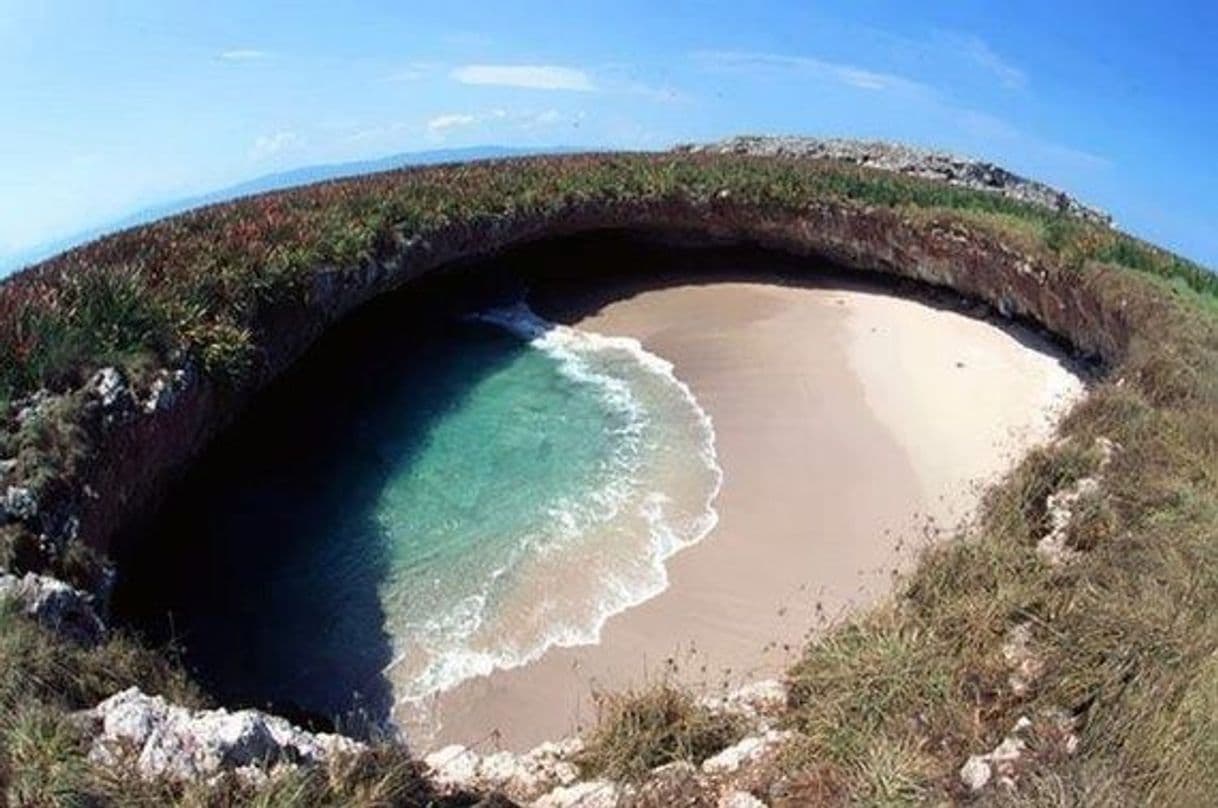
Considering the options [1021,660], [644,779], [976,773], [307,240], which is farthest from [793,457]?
[976,773]

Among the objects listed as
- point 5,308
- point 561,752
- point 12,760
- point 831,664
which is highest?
point 5,308

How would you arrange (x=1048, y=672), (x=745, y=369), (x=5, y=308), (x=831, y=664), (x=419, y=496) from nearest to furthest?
(x=1048, y=672)
(x=831, y=664)
(x=5, y=308)
(x=419, y=496)
(x=745, y=369)

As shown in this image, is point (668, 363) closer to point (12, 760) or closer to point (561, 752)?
point (561, 752)

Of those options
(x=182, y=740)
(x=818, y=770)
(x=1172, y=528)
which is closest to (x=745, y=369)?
(x=1172, y=528)

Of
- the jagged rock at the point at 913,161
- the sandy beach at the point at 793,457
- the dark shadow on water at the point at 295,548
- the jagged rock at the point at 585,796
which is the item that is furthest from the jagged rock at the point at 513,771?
the jagged rock at the point at 913,161

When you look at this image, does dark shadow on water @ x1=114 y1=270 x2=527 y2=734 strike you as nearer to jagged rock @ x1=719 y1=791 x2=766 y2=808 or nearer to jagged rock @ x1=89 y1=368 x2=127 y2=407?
jagged rock @ x1=89 y1=368 x2=127 y2=407

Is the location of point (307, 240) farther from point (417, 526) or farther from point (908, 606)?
point (908, 606)

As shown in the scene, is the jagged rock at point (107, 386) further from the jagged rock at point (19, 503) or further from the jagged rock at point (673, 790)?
the jagged rock at point (673, 790)

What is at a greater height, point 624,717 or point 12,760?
point 12,760
